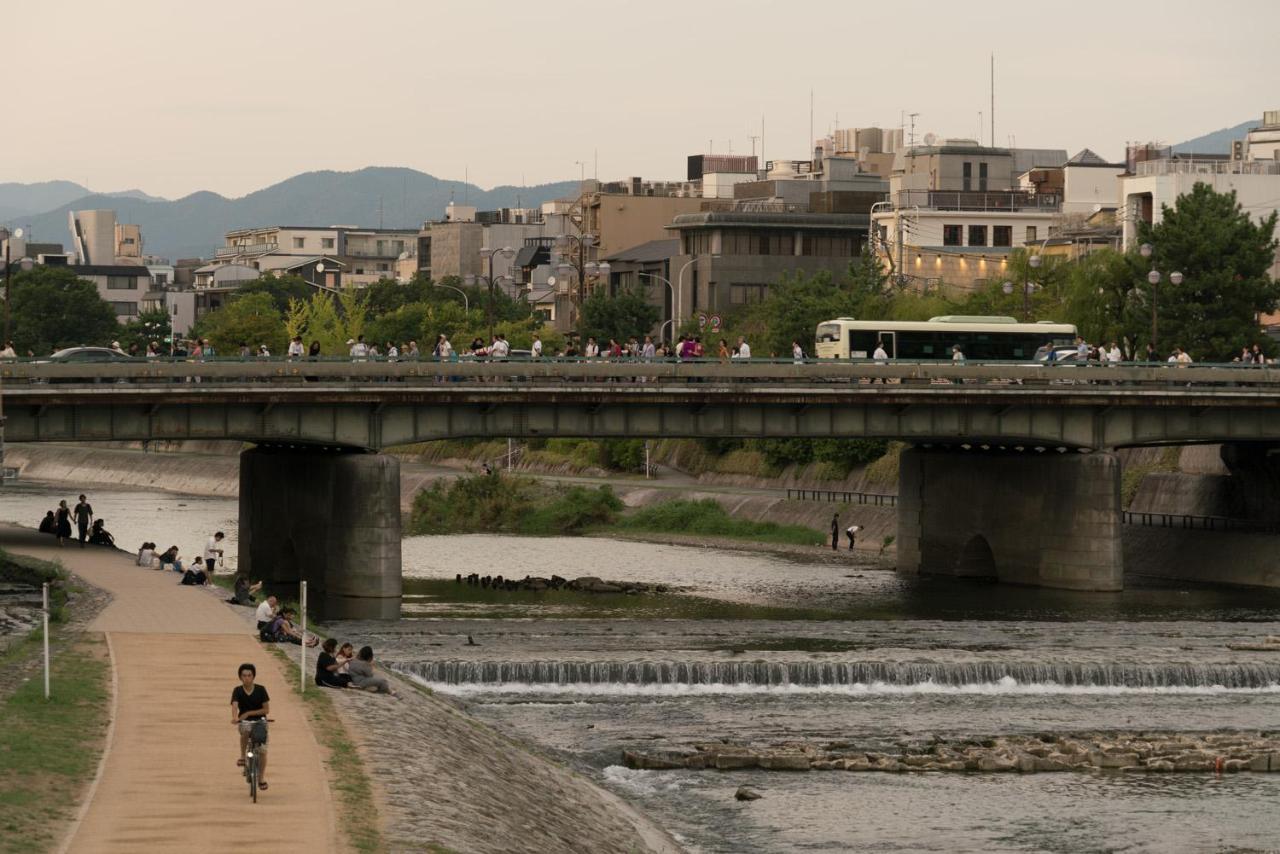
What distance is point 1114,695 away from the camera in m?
59.8

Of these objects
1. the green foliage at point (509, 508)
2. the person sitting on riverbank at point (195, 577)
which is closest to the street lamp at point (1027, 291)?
the green foliage at point (509, 508)

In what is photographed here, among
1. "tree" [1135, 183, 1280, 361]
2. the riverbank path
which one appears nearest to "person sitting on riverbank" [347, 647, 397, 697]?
the riverbank path

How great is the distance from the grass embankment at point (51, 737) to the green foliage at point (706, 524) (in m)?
62.6

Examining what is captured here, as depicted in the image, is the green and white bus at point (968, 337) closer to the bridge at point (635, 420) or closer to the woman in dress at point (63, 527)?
the bridge at point (635, 420)

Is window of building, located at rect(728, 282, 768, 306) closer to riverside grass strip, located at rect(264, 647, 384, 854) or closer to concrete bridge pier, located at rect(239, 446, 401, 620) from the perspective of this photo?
concrete bridge pier, located at rect(239, 446, 401, 620)

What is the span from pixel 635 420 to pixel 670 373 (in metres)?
3.02

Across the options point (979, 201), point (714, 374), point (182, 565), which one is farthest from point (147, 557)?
point (979, 201)

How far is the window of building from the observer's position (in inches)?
7111

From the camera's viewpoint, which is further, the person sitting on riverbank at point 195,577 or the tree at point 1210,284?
the tree at point 1210,284

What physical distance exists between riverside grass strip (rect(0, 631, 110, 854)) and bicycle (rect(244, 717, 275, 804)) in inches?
101

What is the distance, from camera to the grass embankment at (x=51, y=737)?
30.2m

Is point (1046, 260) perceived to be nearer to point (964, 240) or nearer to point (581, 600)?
point (964, 240)

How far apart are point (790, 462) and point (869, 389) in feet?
166

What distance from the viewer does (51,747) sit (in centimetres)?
3516
